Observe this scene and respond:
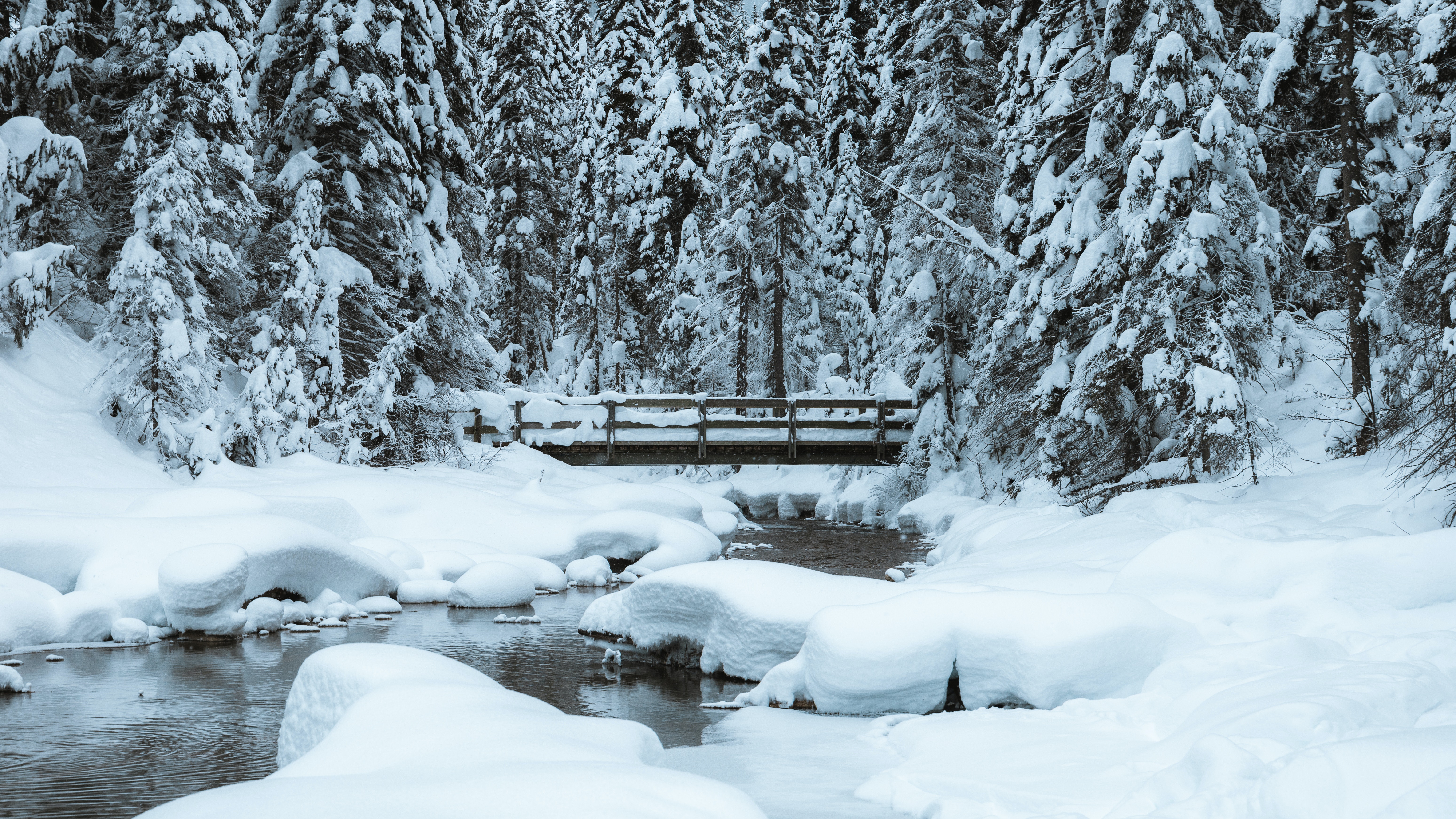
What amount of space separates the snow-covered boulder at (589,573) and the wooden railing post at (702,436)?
7.31 meters

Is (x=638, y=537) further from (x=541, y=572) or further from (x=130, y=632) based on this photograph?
(x=130, y=632)

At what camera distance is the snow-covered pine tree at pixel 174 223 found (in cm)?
1502

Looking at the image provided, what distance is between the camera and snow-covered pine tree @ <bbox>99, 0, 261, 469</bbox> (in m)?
15.0

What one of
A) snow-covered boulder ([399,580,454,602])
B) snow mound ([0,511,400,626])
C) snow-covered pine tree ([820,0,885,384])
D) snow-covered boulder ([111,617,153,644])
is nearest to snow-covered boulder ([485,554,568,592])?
snow-covered boulder ([399,580,454,602])

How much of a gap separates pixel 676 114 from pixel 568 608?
1821 centimetres

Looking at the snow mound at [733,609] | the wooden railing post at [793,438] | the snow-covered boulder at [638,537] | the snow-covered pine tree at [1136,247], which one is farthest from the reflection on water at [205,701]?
the wooden railing post at [793,438]

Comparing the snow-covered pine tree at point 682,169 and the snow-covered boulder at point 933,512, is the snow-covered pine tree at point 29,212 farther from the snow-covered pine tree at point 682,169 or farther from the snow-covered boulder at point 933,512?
the snow-covered pine tree at point 682,169

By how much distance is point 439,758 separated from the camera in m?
4.71

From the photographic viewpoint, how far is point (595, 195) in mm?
31062

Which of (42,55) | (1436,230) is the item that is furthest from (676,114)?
(1436,230)

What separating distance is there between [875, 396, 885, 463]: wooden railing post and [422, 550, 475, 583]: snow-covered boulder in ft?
36.7

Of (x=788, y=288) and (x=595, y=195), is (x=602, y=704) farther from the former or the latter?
(x=595, y=195)

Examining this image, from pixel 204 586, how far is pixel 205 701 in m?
2.51

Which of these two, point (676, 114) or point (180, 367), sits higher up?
point (676, 114)
